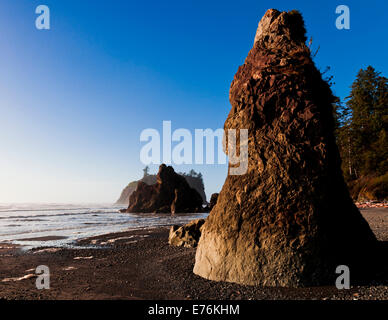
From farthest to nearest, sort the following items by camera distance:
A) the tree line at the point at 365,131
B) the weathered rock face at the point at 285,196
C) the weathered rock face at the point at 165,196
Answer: the weathered rock face at the point at 165,196 < the tree line at the point at 365,131 < the weathered rock face at the point at 285,196

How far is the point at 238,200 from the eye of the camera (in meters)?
7.13

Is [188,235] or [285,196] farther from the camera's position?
[188,235]

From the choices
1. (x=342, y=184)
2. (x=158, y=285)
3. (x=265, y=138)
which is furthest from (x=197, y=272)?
(x=342, y=184)

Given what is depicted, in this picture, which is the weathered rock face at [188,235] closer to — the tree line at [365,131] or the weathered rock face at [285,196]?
the weathered rock face at [285,196]

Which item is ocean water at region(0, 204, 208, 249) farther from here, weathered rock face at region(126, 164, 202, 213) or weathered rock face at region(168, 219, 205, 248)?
weathered rock face at region(126, 164, 202, 213)

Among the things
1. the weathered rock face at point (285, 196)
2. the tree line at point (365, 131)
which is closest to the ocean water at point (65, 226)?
the weathered rock face at point (285, 196)

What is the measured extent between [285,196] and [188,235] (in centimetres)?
828

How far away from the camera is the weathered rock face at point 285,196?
244 inches

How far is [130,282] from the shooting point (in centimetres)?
739

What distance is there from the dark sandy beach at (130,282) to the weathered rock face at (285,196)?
18.1 inches

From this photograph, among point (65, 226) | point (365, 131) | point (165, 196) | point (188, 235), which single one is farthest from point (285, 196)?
point (165, 196)

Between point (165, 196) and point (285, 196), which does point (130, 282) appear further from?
point (165, 196)

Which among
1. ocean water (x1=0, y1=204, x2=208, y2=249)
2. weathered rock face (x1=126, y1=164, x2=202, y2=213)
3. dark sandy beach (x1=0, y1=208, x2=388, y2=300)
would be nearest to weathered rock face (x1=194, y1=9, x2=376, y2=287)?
dark sandy beach (x1=0, y1=208, x2=388, y2=300)
